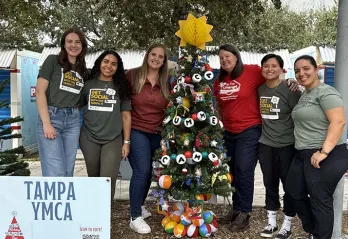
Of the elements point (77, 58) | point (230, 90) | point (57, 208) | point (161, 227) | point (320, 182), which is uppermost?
point (77, 58)

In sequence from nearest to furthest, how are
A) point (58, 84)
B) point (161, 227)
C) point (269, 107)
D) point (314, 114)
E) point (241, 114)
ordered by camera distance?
point (314, 114) → point (58, 84) → point (269, 107) → point (241, 114) → point (161, 227)

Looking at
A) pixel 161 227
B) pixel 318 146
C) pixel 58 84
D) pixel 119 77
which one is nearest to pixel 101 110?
pixel 119 77

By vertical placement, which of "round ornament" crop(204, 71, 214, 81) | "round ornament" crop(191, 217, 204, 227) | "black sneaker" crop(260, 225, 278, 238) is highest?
"round ornament" crop(204, 71, 214, 81)

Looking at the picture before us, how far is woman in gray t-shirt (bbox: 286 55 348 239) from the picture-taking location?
3711mm

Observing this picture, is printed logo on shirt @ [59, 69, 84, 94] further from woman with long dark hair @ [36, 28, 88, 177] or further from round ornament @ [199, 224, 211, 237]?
round ornament @ [199, 224, 211, 237]

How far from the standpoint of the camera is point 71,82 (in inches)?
164

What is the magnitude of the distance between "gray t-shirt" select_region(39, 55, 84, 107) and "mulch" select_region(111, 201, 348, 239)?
5.61ft

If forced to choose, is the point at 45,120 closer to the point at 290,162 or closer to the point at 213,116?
the point at 213,116

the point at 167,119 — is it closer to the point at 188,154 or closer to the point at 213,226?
the point at 188,154

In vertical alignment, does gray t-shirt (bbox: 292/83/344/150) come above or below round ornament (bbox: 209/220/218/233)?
above

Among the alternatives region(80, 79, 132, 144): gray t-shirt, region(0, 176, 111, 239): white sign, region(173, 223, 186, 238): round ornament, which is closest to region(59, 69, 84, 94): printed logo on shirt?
region(80, 79, 132, 144): gray t-shirt

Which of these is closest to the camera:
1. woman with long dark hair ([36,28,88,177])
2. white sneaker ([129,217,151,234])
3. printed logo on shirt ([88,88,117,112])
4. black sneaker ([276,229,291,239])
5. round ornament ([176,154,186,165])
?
woman with long dark hair ([36,28,88,177])

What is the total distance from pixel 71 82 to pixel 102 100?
39 cm

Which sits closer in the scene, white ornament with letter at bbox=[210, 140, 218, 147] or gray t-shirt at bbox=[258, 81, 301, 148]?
gray t-shirt at bbox=[258, 81, 301, 148]
